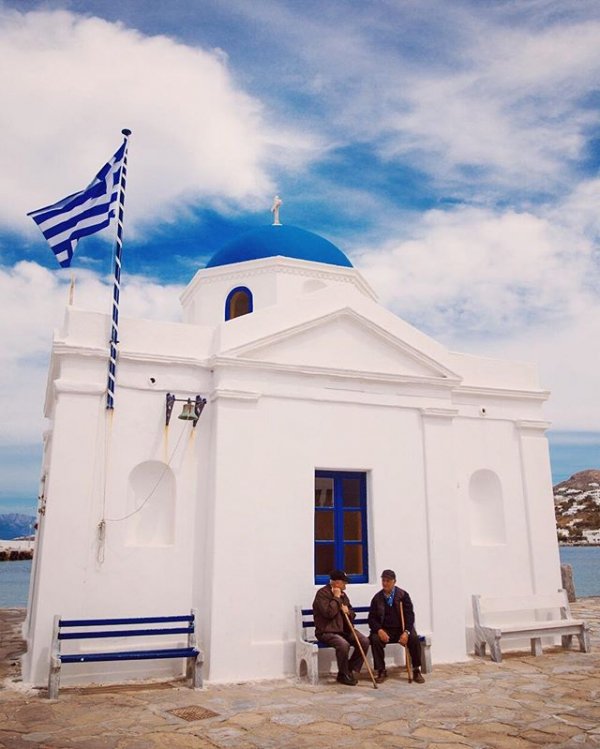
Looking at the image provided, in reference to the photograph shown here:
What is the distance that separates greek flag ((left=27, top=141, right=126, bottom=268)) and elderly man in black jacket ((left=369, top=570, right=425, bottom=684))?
252 inches

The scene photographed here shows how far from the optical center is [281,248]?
1364 cm

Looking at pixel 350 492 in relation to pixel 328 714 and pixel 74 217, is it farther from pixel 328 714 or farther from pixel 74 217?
pixel 74 217

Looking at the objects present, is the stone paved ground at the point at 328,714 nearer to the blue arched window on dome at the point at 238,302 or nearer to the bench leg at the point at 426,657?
the bench leg at the point at 426,657

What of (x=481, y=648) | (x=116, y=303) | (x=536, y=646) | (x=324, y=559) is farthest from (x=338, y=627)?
(x=116, y=303)

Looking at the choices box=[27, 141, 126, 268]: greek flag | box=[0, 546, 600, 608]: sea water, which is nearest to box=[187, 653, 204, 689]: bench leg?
box=[27, 141, 126, 268]: greek flag

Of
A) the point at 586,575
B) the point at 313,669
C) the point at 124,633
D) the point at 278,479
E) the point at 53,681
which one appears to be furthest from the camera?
the point at 586,575

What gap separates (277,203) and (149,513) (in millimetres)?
8900

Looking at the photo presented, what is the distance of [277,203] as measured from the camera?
15430 mm

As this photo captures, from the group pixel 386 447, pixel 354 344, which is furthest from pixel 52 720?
pixel 354 344

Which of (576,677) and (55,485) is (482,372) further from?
(55,485)

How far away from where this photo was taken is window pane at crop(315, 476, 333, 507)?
1048cm

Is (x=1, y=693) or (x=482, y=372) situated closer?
(x=1, y=693)

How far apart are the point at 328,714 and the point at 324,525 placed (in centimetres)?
397

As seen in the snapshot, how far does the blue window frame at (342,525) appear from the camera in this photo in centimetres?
962
